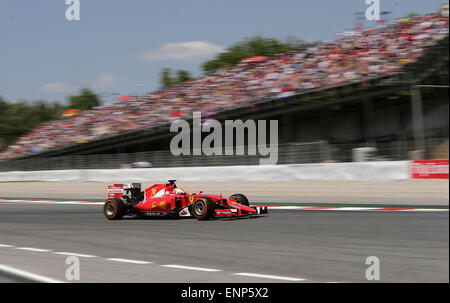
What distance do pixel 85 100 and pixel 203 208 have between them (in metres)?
66.3

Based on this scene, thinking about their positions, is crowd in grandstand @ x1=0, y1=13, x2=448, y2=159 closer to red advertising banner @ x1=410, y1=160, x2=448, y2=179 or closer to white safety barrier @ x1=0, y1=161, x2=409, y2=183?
white safety barrier @ x1=0, y1=161, x2=409, y2=183

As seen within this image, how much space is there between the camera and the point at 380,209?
1205 cm

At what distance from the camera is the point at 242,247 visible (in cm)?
751

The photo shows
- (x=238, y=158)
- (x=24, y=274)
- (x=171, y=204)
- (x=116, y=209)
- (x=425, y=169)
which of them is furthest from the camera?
(x=238, y=158)

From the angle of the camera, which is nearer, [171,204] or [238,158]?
[171,204]

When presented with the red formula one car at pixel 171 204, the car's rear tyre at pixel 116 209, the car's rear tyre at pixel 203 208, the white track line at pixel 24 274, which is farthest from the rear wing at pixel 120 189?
the white track line at pixel 24 274

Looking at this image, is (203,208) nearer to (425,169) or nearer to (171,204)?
(171,204)

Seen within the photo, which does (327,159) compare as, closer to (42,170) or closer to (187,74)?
(42,170)

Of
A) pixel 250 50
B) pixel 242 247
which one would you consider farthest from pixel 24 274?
pixel 250 50

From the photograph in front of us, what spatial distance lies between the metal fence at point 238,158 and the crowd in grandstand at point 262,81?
3468mm

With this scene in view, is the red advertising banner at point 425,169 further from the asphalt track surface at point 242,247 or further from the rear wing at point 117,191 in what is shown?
the rear wing at point 117,191

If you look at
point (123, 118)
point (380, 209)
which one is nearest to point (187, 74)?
point (123, 118)

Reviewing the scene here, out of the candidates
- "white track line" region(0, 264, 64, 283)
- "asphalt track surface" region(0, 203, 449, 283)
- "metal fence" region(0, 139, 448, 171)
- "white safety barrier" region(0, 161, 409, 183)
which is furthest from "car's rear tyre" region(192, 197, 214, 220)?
"white safety barrier" region(0, 161, 409, 183)
